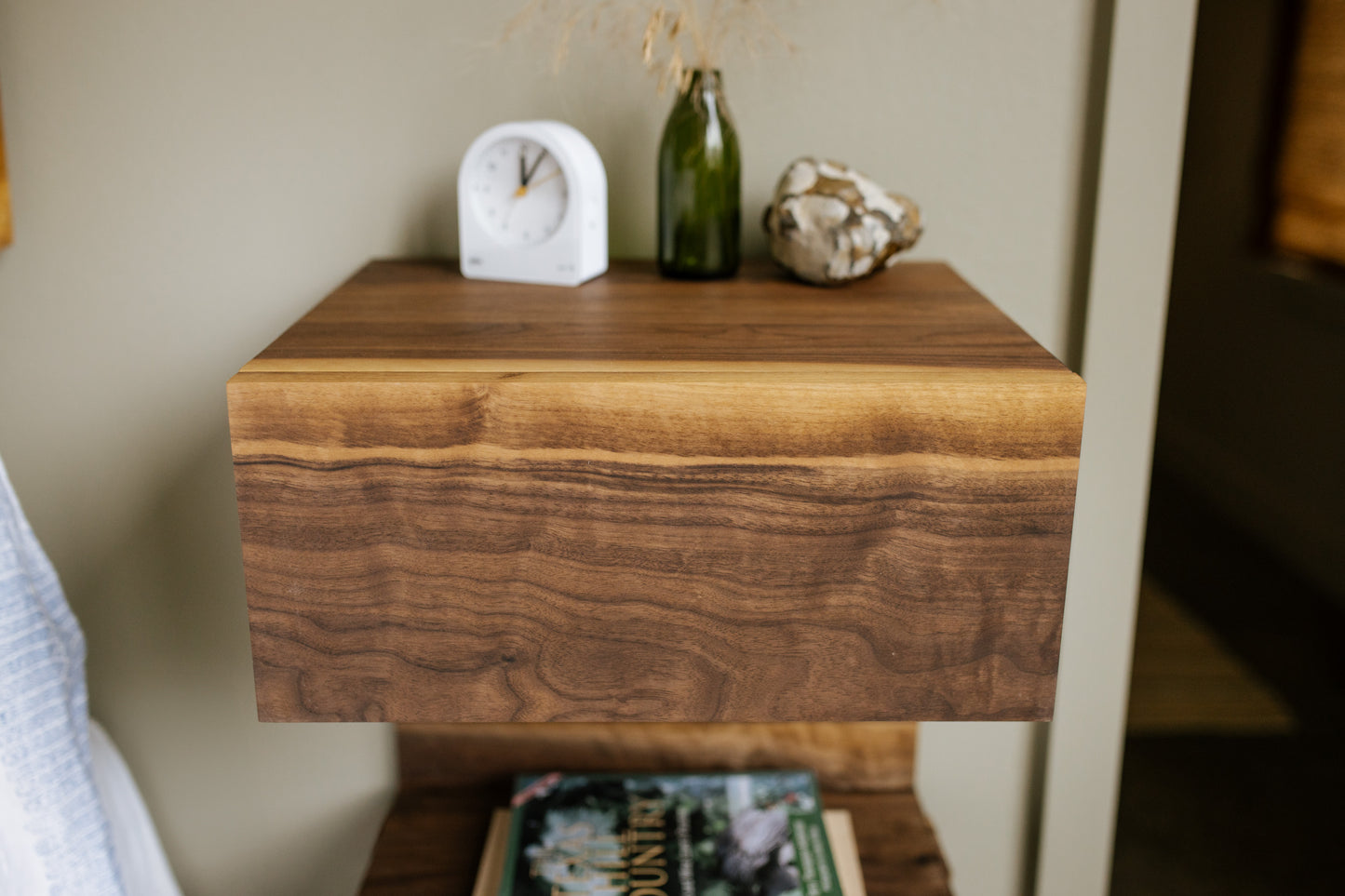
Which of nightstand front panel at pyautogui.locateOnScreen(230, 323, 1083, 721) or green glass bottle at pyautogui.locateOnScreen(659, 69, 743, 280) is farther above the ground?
green glass bottle at pyautogui.locateOnScreen(659, 69, 743, 280)

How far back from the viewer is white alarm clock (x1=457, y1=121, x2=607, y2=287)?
2.73 ft

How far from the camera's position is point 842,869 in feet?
3.19

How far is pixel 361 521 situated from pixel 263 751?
608mm

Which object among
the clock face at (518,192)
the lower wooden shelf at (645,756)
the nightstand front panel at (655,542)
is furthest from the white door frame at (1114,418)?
the clock face at (518,192)

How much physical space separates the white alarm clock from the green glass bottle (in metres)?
0.07

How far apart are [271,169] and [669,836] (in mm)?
745

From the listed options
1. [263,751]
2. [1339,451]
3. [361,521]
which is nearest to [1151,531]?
[1339,451]

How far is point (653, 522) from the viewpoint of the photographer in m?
0.66

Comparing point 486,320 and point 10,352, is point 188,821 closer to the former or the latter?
point 10,352

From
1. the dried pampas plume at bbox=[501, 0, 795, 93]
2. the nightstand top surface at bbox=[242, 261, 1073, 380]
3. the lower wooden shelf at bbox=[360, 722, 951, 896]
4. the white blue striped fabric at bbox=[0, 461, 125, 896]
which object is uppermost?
the dried pampas plume at bbox=[501, 0, 795, 93]

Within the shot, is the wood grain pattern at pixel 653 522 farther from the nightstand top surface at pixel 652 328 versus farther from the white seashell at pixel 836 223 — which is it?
the white seashell at pixel 836 223

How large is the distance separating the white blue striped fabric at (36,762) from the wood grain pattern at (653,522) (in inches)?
9.8

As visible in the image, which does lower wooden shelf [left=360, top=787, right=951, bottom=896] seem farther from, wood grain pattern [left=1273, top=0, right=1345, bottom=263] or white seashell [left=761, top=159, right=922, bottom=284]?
wood grain pattern [left=1273, top=0, right=1345, bottom=263]

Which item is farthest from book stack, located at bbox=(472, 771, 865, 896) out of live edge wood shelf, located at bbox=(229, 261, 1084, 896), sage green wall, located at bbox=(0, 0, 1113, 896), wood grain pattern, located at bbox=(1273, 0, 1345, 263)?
wood grain pattern, located at bbox=(1273, 0, 1345, 263)
